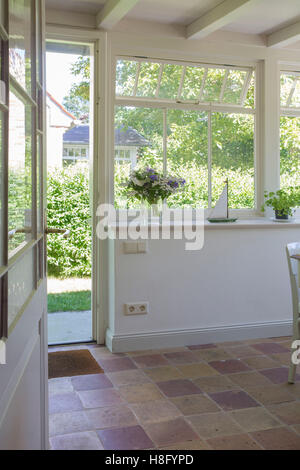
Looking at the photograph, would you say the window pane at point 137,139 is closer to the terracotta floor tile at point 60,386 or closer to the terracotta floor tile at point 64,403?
the terracotta floor tile at point 60,386

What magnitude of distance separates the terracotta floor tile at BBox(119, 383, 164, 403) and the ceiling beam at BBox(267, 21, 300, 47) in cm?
301

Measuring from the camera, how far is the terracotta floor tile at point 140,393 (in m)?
3.02

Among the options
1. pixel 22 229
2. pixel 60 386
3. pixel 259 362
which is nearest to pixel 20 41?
pixel 22 229

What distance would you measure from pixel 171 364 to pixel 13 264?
8.32 ft

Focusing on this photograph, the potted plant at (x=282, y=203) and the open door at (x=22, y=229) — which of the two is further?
the potted plant at (x=282, y=203)

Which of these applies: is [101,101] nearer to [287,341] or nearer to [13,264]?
[287,341]

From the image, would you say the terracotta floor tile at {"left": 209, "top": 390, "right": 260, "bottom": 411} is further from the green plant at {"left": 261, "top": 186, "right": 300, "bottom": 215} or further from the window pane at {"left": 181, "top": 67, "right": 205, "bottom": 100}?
the window pane at {"left": 181, "top": 67, "right": 205, "bottom": 100}

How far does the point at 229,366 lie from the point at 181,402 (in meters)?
0.72

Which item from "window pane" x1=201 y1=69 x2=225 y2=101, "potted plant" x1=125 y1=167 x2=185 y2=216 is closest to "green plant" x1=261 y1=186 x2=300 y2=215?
"potted plant" x1=125 y1=167 x2=185 y2=216

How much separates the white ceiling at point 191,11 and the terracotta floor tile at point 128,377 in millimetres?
2623

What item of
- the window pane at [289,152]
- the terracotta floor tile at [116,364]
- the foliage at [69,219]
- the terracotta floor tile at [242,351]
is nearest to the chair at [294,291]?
the terracotta floor tile at [242,351]

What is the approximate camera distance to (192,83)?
441 centimetres

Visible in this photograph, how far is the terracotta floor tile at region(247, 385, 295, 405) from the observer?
9.87 feet

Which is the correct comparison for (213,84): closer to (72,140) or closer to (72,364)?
(72,140)
